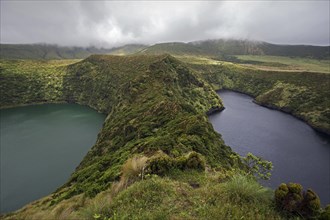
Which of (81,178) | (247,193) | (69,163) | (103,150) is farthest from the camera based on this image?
(69,163)

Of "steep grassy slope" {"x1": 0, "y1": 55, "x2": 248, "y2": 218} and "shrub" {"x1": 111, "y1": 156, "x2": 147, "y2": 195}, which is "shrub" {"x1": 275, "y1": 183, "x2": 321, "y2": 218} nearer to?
"shrub" {"x1": 111, "y1": 156, "x2": 147, "y2": 195}

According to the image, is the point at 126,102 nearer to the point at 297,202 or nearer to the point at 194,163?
the point at 194,163

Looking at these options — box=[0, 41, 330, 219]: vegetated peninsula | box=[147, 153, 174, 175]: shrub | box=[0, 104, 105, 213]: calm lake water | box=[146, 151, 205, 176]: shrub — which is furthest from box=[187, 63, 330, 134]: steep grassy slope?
box=[147, 153, 174, 175]: shrub

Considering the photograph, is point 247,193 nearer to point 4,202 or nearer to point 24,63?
point 4,202

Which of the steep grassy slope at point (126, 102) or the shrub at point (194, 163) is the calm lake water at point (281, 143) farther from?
the shrub at point (194, 163)

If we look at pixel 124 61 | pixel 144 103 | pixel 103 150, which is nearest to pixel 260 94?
pixel 124 61

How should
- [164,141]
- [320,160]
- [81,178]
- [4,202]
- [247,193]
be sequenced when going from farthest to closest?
[320,160] → [4,202] → [81,178] → [164,141] → [247,193]
